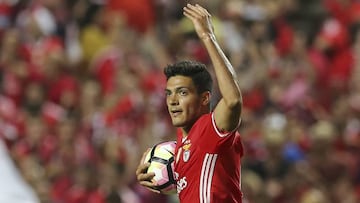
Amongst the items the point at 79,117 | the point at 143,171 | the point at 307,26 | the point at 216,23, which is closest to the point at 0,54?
the point at 79,117

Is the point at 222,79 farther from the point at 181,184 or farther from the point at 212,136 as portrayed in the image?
the point at 181,184

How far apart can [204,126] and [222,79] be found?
1.13 ft

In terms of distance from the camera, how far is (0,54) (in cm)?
1273

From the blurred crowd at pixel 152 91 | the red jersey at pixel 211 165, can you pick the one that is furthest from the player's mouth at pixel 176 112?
the blurred crowd at pixel 152 91

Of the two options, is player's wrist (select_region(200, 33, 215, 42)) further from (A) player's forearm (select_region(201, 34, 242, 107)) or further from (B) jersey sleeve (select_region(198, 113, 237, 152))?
(B) jersey sleeve (select_region(198, 113, 237, 152))

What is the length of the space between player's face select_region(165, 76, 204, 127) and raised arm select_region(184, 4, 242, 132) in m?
0.26

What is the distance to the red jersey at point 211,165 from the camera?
587 cm

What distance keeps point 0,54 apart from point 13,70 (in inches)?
15.6

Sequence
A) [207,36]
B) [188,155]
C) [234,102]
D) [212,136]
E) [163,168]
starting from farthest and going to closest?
[163,168] → [188,155] → [212,136] → [207,36] → [234,102]

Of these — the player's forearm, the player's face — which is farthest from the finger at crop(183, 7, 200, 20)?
the player's face

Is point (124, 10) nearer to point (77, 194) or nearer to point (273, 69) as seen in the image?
point (273, 69)

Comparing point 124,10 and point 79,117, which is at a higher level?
point 124,10

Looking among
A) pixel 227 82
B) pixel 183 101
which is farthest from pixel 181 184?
pixel 227 82

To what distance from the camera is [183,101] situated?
601cm
